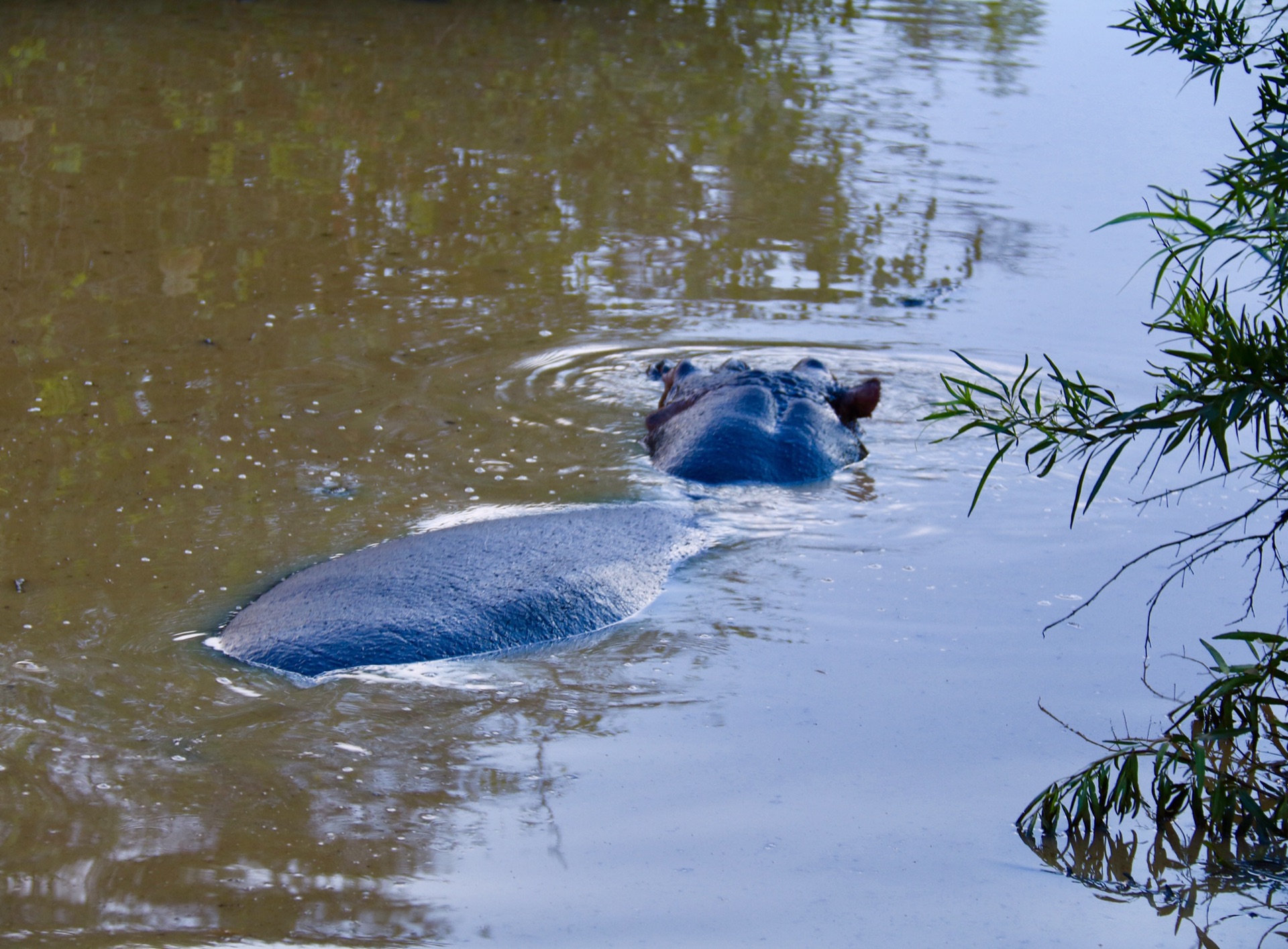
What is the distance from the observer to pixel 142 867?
2793mm

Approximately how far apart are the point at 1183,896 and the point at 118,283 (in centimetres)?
516

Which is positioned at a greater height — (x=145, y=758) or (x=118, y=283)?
(x=118, y=283)

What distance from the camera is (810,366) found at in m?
5.52

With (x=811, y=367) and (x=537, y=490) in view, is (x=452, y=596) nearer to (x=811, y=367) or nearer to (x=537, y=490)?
(x=537, y=490)

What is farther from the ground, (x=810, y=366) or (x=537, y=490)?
(x=810, y=366)

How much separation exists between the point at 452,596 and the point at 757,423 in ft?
5.82

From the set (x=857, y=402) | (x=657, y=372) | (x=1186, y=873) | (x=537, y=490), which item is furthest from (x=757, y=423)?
(x=1186, y=873)

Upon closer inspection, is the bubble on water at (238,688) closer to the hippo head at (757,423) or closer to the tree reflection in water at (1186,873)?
the tree reflection in water at (1186,873)

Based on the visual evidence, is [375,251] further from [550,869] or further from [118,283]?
[550,869]

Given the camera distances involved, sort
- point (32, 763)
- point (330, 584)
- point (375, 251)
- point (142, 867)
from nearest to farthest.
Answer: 1. point (142, 867)
2. point (32, 763)
3. point (330, 584)
4. point (375, 251)

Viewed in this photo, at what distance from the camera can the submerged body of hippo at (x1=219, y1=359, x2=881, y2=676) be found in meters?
3.53

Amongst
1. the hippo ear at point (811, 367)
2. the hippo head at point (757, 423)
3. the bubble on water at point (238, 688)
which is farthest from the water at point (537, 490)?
the hippo ear at point (811, 367)

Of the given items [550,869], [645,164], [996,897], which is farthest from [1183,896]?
[645,164]

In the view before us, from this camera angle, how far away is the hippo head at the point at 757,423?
4992 mm
